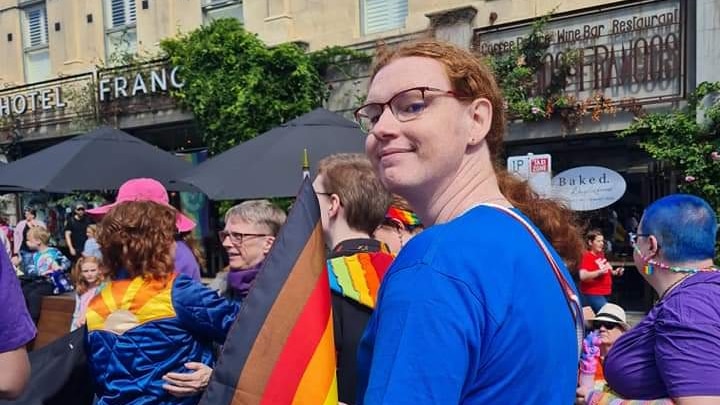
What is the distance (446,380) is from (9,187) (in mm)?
7615

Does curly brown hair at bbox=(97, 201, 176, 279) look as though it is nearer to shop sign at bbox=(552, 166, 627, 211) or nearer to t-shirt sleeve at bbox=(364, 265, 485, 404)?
t-shirt sleeve at bbox=(364, 265, 485, 404)

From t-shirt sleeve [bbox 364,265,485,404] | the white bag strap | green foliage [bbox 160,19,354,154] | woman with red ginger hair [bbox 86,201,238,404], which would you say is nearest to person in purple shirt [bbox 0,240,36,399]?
woman with red ginger hair [bbox 86,201,238,404]

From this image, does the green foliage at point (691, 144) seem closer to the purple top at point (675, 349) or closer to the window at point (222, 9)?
the purple top at point (675, 349)

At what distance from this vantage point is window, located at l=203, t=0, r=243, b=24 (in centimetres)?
1209

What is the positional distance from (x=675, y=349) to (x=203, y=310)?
173 cm

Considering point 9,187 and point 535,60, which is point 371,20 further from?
point 9,187

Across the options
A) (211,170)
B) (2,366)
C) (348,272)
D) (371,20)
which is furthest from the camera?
(371,20)

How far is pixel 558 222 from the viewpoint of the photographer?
1.54m

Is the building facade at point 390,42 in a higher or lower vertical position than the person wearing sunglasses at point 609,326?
higher

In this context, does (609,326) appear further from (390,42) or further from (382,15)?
(382,15)

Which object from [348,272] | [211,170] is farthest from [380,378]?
[211,170]

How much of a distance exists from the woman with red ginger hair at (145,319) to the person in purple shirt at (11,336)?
499 mm

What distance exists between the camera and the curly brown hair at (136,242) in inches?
104

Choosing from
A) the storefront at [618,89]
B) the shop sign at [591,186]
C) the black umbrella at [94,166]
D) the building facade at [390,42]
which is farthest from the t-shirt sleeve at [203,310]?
the shop sign at [591,186]
